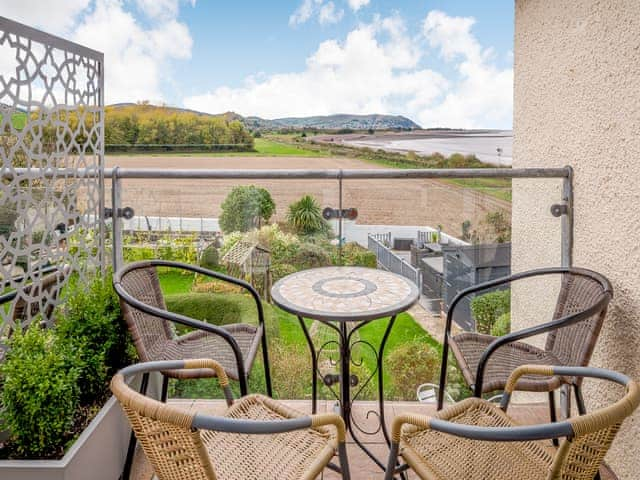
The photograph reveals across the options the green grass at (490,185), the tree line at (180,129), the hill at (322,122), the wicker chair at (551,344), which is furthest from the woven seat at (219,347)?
the hill at (322,122)

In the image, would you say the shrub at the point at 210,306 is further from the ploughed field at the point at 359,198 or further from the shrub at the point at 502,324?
the shrub at the point at 502,324

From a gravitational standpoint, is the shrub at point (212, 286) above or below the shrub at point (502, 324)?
above

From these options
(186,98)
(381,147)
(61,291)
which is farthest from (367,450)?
(186,98)

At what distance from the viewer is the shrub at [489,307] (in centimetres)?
278

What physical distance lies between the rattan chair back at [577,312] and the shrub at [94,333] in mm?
1968

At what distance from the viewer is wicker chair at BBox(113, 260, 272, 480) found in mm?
1952

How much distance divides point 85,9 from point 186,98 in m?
3.13

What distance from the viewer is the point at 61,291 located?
7.51 feet

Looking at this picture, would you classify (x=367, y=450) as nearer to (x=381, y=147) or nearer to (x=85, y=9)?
(x=381, y=147)

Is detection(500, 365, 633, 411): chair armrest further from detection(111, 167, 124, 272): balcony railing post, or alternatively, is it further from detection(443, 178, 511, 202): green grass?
detection(111, 167, 124, 272): balcony railing post

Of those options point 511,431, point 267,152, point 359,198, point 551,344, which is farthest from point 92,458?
point 267,152

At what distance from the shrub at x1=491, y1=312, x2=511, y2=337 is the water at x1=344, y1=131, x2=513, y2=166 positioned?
12.0 feet

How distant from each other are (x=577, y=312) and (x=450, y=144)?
6102 millimetres

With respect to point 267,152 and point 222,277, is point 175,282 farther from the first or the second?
point 267,152
